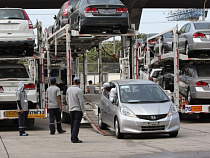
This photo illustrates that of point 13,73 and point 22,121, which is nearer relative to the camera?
point 22,121

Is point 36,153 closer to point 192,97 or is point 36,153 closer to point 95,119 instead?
point 95,119

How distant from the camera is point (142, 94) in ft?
47.7

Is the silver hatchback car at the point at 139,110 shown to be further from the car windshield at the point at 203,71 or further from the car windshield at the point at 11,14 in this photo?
the car windshield at the point at 11,14

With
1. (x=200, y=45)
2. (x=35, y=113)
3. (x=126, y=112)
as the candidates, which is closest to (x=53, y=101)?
(x=35, y=113)

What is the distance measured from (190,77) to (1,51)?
689 cm

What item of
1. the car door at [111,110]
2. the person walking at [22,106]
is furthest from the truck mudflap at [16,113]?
the car door at [111,110]

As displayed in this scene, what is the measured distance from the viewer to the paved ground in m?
10.6

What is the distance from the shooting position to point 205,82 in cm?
1773

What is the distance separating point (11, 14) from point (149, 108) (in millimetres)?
6271

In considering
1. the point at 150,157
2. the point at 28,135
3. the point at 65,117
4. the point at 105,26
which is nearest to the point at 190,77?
the point at 105,26

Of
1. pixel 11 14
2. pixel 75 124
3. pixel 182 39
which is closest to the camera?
pixel 75 124

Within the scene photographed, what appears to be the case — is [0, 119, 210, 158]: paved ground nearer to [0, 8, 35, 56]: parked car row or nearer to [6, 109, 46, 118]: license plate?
[6, 109, 46, 118]: license plate

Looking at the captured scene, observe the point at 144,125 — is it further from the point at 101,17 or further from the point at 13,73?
the point at 13,73

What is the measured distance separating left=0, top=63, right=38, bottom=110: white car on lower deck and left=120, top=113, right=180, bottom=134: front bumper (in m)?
→ 4.04
